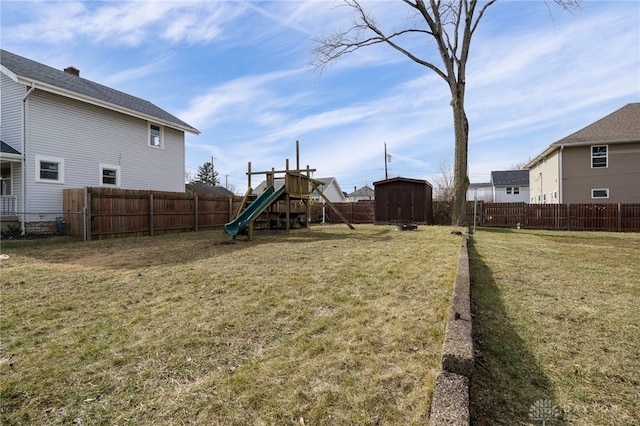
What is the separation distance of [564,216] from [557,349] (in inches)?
753

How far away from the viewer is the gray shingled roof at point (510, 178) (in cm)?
4203

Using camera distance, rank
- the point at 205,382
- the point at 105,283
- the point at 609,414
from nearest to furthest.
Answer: the point at 609,414 → the point at 205,382 → the point at 105,283

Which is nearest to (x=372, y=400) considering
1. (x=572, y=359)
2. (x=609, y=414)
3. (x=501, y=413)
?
(x=501, y=413)

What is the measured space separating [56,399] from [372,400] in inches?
74.5

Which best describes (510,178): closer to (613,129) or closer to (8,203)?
(613,129)

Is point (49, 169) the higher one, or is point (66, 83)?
point (66, 83)

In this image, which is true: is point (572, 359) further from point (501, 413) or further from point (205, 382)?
point (205, 382)

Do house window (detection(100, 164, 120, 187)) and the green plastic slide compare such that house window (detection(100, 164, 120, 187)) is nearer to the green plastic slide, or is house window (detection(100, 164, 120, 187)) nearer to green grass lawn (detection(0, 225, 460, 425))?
the green plastic slide

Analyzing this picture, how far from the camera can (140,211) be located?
12.2 metres

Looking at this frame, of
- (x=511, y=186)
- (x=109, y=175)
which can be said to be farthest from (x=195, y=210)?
(x=511, y=186)

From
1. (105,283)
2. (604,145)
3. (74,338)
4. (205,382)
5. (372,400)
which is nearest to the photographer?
(372,400)

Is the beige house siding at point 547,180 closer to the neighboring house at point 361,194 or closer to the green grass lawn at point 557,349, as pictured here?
the green grass lawn at point 557,349

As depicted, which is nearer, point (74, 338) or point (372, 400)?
point (372, 400)

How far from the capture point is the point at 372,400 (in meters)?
1.81
